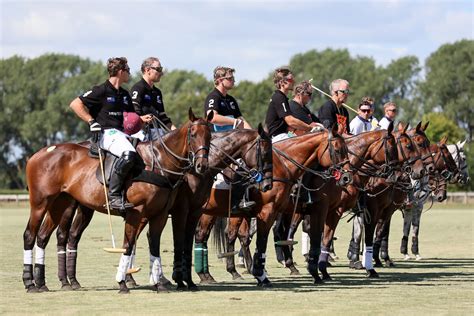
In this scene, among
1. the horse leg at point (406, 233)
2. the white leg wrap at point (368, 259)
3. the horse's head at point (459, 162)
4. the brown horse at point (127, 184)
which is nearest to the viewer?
the brown horse at point (127, 184)

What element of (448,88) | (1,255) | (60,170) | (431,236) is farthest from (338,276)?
(448,88)

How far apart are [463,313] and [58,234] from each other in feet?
21.9

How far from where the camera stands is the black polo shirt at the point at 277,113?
61.6ft

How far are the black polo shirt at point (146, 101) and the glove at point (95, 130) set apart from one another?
1.36 metres

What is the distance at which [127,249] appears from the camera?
16078 mm

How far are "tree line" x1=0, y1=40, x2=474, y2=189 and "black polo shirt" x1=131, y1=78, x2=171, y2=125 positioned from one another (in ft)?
257

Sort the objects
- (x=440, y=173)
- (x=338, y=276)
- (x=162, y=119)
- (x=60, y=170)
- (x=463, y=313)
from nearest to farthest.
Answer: (x=463, y=313), (x=60, y=170), (x=162, y=119), (x=338, y=276), (x=440, y=173)

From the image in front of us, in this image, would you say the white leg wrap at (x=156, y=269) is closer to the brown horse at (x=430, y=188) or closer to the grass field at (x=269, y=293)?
the grass field at (x=269, y=293)

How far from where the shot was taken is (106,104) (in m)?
16.5

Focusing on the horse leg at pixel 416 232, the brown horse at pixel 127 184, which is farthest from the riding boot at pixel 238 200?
the horse leg at pixel 416 232

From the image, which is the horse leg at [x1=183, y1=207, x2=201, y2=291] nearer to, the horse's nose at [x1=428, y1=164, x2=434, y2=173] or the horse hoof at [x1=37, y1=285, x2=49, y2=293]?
the horse hoof at [x1=37, y1=285, x2=49, y2=293]

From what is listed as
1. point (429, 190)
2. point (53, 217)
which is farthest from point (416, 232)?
point (53, 217)

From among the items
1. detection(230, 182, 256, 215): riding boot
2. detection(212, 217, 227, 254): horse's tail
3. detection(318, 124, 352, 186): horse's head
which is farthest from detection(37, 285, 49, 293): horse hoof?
detection(318, 124, 352, 186): horse's head

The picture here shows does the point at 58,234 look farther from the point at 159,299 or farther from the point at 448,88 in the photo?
the point at 448,88
